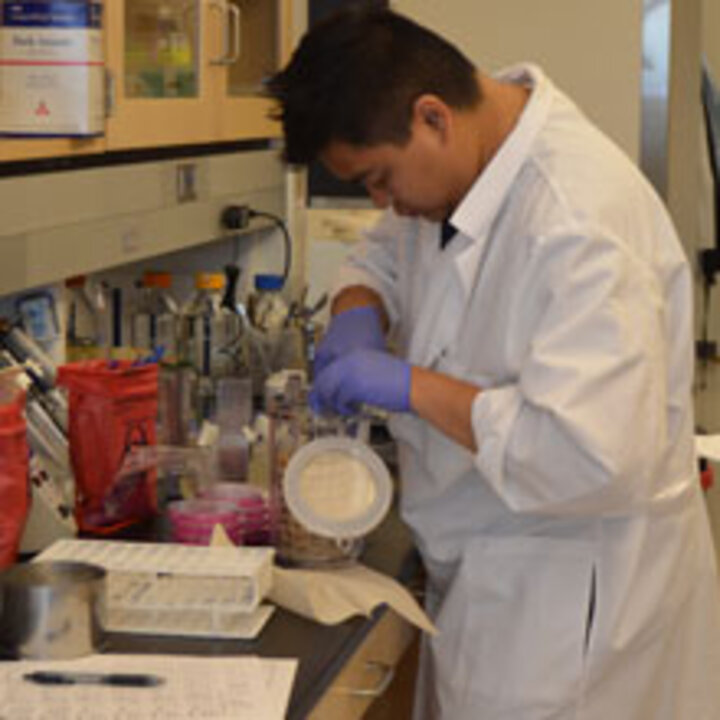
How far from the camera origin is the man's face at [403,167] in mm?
1827

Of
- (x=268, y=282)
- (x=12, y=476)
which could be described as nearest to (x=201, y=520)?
(x=12, y=476)

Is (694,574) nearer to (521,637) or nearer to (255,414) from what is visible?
(521,637)

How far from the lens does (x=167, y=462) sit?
2.14m

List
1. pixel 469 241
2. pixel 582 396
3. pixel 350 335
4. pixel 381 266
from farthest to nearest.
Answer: pixel 381 266, pixel 350 335, pixel 469 241, pixel 582 396

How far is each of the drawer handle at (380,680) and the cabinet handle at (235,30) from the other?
1.16 meters

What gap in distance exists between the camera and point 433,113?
5.97ft

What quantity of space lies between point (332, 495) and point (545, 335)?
420mm

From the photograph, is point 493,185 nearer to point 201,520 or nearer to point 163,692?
point 201,520

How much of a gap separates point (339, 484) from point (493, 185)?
0.44 meters

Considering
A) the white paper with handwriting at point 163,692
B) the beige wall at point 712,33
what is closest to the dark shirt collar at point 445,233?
the white paper with handwriting at point 163,692

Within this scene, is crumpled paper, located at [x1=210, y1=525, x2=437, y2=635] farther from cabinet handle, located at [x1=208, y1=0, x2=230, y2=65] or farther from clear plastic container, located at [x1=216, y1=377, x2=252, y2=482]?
cabinet handle, located at [x1=208, y1=0, x2=230, y2=65]

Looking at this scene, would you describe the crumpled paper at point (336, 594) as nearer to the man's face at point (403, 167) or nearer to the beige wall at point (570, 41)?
the man's face at point (403, 167)

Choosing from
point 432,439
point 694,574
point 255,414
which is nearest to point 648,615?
point 694,574

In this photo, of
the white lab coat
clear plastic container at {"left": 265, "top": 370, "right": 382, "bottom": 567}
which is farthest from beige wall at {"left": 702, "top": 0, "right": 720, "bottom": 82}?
clear plastic container at {"left": 265, "top": 370, "right": 382, "bottom": 567}
